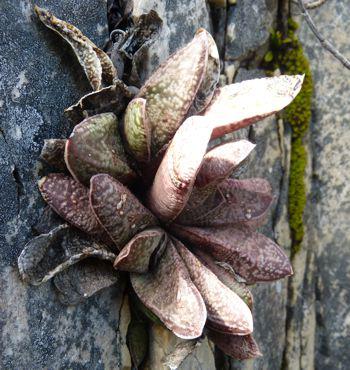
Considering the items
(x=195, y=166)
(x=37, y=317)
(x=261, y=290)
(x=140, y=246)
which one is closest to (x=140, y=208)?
(x=140, y=246)

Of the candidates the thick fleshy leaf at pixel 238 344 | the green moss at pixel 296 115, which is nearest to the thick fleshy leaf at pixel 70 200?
the thick fleshy leaf at pixel 238 344

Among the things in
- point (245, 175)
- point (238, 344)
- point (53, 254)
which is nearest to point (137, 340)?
point (238, 344)

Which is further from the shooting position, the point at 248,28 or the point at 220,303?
the point at 248,28

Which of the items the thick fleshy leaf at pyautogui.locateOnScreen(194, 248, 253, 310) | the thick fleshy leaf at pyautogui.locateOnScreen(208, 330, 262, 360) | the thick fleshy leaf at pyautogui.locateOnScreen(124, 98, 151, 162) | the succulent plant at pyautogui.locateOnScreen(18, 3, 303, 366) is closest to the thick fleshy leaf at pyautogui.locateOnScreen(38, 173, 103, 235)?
the succulent plant at pyautogui.locateOnScreen(18, 3, 303, 366)

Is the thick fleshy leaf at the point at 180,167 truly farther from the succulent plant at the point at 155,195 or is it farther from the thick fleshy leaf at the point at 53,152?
the thick fleshy leaf at the point at 53,152

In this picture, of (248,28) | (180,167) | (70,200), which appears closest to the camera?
(180,167)

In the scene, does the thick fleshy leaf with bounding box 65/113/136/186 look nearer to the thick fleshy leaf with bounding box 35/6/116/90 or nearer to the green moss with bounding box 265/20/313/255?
the thick fleshy leaf with bounding box 35/6/116/90

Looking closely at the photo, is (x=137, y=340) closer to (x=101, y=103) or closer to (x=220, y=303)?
(x=220, y=303)

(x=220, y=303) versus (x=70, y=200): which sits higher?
(x=70, y=200)
